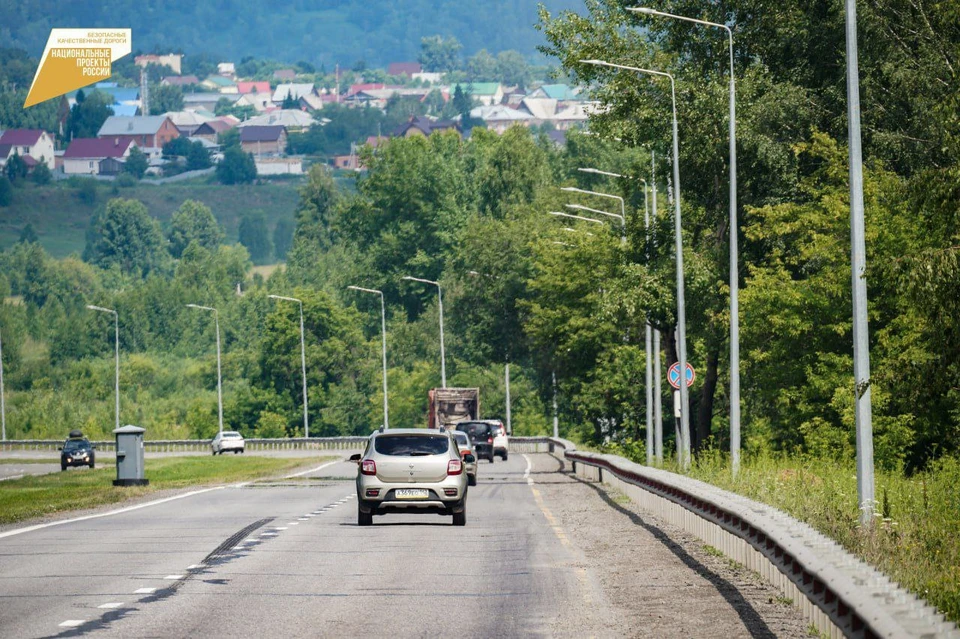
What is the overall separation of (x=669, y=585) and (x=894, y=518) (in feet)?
11.3

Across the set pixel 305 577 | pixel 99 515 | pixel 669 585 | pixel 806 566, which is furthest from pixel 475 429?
pixel 806 566

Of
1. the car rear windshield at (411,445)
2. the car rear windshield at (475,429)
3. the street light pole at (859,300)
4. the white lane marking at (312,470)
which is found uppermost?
the street light pole at (859,300)

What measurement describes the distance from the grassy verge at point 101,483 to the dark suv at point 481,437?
6434mm

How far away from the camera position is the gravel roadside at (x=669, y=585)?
14656mm

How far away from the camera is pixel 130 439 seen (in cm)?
4500

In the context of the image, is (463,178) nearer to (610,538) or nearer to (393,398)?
(393,398)

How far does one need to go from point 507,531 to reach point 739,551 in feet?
22.8

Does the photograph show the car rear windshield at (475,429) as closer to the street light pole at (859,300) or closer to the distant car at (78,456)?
the distant car at (78,456)

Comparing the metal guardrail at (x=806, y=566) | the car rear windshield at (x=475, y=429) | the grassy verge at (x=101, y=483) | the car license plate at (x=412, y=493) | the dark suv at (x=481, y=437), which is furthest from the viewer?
the car rear windshield at (x=475, y=429)

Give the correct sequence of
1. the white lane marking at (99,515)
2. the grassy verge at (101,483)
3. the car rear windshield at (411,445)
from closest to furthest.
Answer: the white lane marking at (99,515), the car rear windshield at (411,445), the grassy verge at (101,483)

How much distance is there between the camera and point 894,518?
20.3 m

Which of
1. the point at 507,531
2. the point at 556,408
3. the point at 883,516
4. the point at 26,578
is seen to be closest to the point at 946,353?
the point at 883,516

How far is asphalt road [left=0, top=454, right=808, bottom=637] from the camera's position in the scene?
1474 centimetres

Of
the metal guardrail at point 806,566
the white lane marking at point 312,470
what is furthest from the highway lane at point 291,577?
the white lane marking at point 312,470
